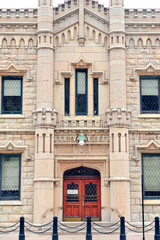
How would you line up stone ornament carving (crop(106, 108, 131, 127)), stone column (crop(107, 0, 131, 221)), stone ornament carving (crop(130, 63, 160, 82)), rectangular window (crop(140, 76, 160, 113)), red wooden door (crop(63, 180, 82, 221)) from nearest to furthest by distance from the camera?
stone column (crop(107, 0, 131, 221))
stone ornament carving (crop(106, 108, 131, 127))
red wooden door (crop(63, 180, 82, 221))
stone ornament carving (crop(130, 63, 160, 82))
rectangular window (crop(140, 76, 160, 113))

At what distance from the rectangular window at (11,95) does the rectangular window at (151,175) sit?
685 cm

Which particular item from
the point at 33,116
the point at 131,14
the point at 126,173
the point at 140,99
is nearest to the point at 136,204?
the point at 126,173

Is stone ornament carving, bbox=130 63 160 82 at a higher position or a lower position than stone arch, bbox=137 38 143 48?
lower

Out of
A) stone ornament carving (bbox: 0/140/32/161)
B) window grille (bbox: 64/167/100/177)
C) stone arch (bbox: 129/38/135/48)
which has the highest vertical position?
stone arch (bbox: 129/38/135/48)

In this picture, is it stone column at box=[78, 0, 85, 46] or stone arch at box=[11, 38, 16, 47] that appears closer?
stone column at box=[78, 0, 85, 46]

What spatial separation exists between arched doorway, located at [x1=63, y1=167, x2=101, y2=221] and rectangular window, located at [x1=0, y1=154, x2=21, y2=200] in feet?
7.80

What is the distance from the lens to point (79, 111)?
1767 cm

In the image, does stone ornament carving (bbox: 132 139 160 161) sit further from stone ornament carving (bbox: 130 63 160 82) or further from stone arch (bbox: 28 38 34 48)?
stone arch (bbox: 28 38 34 48)

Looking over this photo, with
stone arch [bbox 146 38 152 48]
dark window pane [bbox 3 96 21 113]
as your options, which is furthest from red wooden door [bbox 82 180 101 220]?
stone arch [bbox 146 38 152 48]

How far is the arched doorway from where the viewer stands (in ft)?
55.8

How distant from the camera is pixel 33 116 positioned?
17.0 m

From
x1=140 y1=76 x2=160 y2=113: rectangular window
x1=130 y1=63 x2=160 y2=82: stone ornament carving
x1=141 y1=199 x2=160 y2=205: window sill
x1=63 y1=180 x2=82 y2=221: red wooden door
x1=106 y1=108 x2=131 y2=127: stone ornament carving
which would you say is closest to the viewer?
x1=106 y1=108 x2=131 y2=127: stone ornament carving

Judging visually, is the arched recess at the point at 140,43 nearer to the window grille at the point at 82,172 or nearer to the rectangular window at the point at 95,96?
the rectangular window at the point at 95,96

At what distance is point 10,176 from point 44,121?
3.29 m
